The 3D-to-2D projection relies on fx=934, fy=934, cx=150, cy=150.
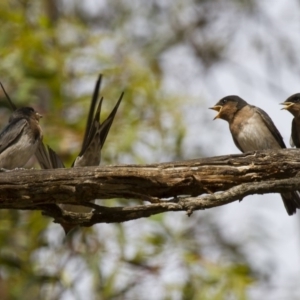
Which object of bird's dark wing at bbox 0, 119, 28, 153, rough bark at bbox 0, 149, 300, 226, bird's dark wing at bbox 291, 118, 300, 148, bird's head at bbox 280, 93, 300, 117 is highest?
bird's dark wing at bbox 0, 119, 28, 153

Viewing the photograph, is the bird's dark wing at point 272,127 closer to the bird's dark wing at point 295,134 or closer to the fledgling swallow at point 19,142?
the bird's dark wing at point 295,134

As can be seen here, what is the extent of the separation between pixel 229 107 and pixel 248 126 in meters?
0.22

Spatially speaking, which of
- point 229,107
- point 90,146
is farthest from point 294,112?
point 90,146

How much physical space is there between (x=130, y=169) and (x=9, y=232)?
4191 mm

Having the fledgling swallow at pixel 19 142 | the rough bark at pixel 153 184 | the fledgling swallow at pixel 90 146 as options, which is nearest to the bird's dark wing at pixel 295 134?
the fledgling swallow at pixel 90 146

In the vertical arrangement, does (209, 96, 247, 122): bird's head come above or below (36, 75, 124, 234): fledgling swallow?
above

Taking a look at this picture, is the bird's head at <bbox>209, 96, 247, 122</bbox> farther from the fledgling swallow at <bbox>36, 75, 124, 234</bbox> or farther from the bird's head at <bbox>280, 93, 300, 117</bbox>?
the fledgling swallow at <bbox>36, 75, 124, 234</bbox>

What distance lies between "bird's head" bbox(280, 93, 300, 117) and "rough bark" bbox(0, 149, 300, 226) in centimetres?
134

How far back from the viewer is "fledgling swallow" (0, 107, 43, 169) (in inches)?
230

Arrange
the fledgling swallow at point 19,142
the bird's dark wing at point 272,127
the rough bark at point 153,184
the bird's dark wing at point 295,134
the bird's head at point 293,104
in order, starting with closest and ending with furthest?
the rough bark at point 153,184, the fledgling swallow at point 19,142, the bird's head at point 293,104, the bird's dark wing at point 295,134, the bird's dark wing at point 272,127

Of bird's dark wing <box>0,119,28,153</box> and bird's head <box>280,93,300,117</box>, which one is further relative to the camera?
bird's head <box>280,93,300,117</box>

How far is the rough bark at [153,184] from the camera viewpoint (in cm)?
461

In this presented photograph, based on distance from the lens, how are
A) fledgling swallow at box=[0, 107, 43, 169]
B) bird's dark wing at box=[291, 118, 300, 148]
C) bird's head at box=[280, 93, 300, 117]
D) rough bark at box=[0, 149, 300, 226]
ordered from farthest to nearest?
bird's dark wing at box=[291, 118, 300, 148] → bird's head at box=[280, 93, 300, 117] → fledgling swallow at box=[0, 107, 43, 169] → rough bark at box=[0, 149, 300, 226]

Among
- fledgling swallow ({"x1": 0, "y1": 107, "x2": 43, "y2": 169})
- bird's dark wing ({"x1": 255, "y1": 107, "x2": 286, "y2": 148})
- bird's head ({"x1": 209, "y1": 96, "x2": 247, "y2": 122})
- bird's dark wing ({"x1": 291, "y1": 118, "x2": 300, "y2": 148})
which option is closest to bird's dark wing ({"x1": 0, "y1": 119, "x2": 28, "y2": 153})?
fledgling swallow ({"x1": 0, "y1": 107, "x2": 43, "y2": 169})
